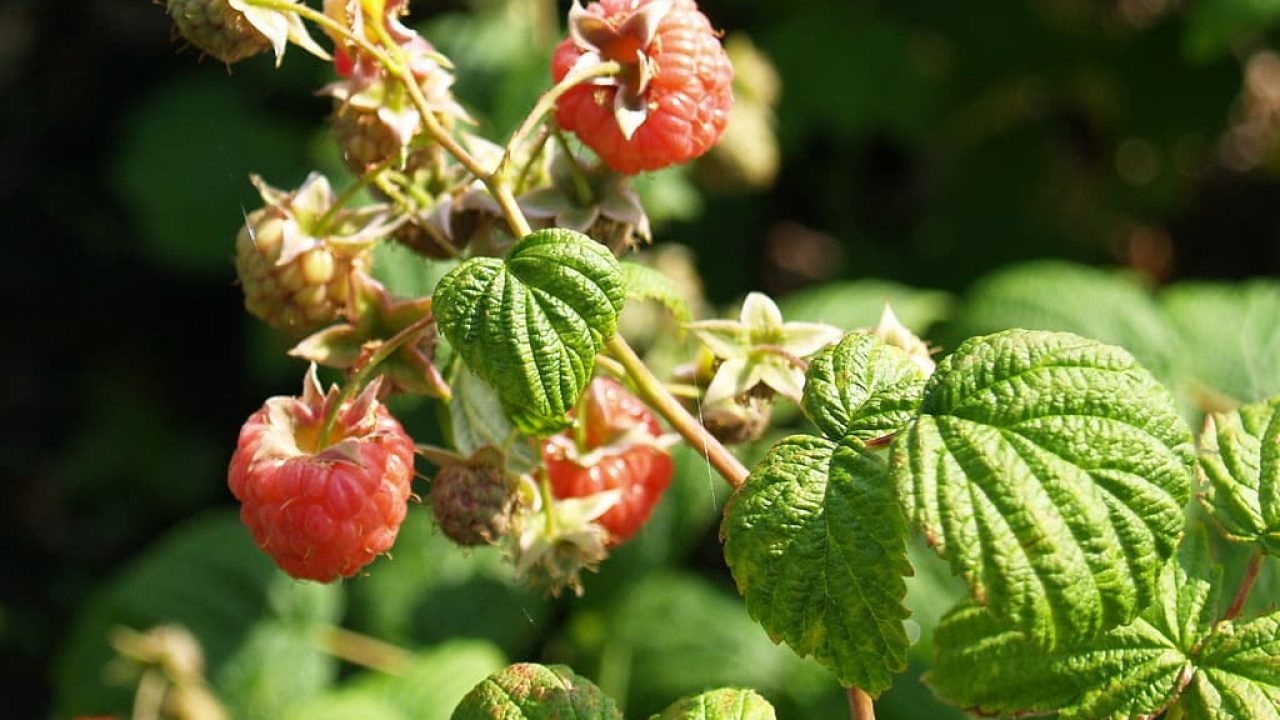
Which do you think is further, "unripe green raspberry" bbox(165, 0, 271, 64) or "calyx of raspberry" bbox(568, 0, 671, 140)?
"calyx of raspberry" bbox(568, 0, 671, 140)

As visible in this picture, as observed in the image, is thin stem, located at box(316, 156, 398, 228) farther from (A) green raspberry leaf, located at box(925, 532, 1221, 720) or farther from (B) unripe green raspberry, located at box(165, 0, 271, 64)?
(A) green raspberry leaf, located at box(925, 532, 1221, 720)

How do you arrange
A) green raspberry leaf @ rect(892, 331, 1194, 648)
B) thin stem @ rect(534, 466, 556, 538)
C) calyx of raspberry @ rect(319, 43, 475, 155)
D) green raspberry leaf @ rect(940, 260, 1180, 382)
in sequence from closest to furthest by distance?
green raspberry leaf @ rect(892, 331, 1194, 648)
calyx of raspberry @ rect(319, 43, 475, 155)
thin stem @ rect(534, 466, 556, 538)
green raspberry leaf @ rect(940, 260, 1180, 382)

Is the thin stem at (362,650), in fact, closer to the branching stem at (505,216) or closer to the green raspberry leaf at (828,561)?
the branching stem at (505,216)

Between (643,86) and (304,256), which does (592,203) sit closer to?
(643,86)

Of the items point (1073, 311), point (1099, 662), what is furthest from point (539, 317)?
point (1073, 311)

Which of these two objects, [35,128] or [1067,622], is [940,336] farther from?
[35,128]

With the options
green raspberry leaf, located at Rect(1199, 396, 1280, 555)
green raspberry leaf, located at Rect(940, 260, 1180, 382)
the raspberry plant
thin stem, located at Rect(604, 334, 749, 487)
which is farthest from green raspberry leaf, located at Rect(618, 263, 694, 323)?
green raspberry leaf, located at Rect(940, 260, 1180, 382)
